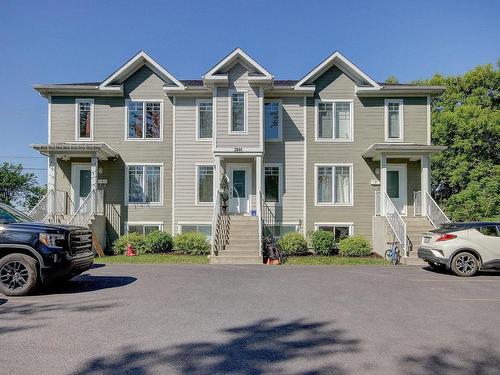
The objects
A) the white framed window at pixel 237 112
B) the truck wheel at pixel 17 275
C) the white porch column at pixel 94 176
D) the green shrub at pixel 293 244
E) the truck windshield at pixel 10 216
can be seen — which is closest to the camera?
the truck wheel at pixel 17 275

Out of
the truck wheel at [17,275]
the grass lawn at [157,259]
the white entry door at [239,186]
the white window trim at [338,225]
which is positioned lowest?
the grass lawn at [157,259]

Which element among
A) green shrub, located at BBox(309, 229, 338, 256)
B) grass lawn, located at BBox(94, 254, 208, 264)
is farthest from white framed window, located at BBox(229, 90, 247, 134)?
grass lawn, located at BBox(94, 254, 208, 264)

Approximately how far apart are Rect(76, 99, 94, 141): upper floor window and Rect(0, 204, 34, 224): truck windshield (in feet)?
31.6

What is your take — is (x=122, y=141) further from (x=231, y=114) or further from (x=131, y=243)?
(x=231, y=114)

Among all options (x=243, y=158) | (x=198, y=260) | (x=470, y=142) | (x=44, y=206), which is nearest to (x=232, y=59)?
(x=243, y=158)

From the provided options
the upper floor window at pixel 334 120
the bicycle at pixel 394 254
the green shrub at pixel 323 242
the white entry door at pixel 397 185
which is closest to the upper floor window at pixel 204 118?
the upper floor window at pixel 334 120

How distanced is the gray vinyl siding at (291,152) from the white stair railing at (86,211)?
761 centimetres

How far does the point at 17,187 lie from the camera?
3341cm

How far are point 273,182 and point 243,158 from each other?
1770mm

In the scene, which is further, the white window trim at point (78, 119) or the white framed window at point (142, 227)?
the white window trim at point (78, 119)

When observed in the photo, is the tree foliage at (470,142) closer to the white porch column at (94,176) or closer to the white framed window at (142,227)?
the white framed window at (142,227)

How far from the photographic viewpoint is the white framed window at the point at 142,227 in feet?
59.3

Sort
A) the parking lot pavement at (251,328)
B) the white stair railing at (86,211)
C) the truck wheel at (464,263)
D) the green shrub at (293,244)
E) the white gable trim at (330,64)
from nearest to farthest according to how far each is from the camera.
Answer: the parking lot pavement at (251,328) → the truck wheel at (464,263) → the white stair railing at (86,211) → the green shrub at (293,244) → the white gable trim at (330,64)

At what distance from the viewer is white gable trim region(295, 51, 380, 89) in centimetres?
1792
